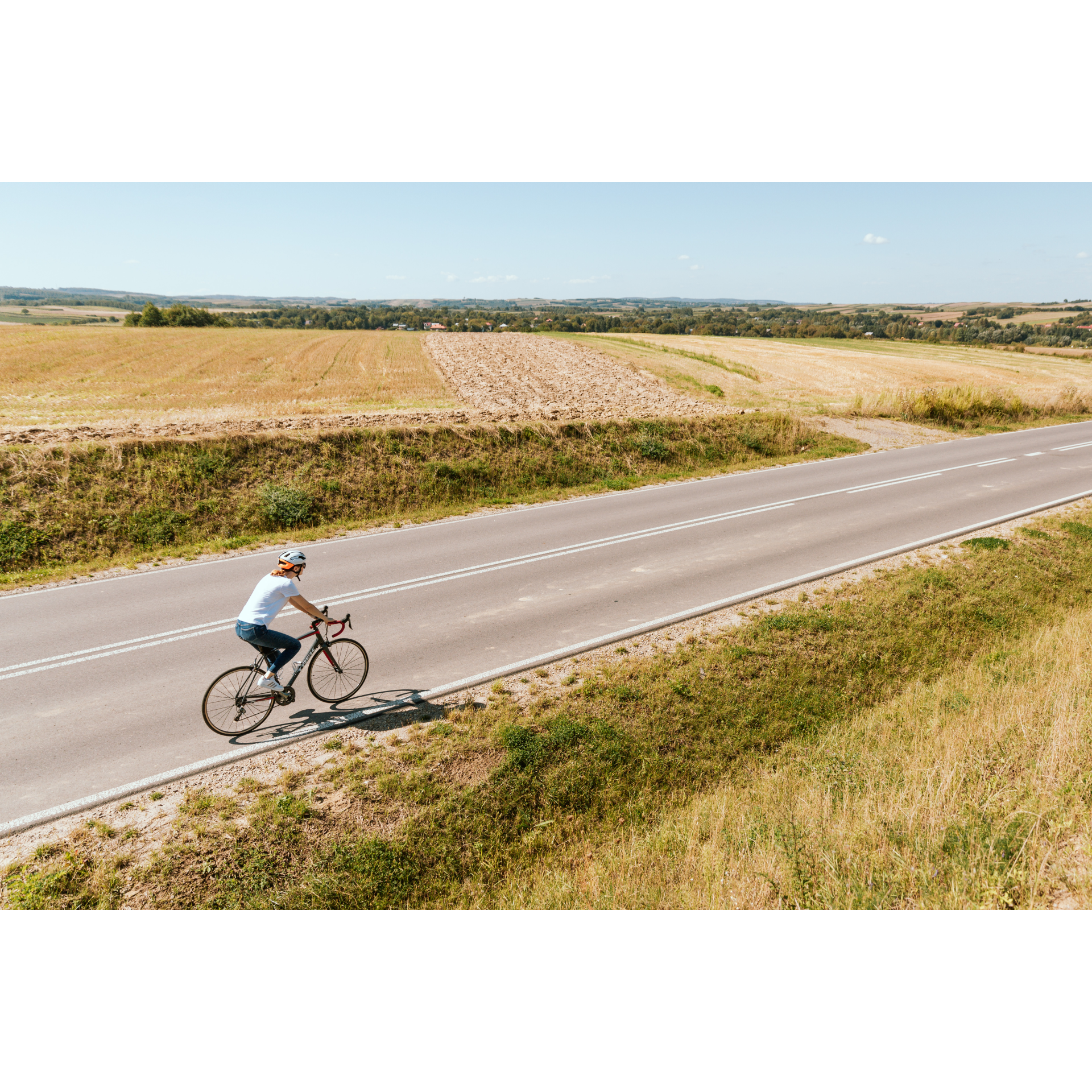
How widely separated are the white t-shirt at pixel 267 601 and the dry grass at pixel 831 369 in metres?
26.9

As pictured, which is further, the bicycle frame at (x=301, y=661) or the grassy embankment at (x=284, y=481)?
the grassy embankment at (x=284, y=481)

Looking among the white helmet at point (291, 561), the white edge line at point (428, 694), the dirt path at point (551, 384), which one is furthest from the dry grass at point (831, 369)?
the white helmet at point (291, 561)

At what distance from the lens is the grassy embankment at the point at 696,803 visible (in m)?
5.22

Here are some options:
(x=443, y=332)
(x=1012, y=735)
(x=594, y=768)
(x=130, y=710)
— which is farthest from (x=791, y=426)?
(x=443, y=332)

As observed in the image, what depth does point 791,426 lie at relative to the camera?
962 inches

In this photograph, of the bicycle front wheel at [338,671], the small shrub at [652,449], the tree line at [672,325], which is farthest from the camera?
the tree line at [672,325]

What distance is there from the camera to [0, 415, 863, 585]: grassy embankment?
13.2 metres

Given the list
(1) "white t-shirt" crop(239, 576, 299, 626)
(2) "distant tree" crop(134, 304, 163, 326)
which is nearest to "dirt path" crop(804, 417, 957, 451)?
(1) "white t-shirt" crop(239, 576, 299, 626)

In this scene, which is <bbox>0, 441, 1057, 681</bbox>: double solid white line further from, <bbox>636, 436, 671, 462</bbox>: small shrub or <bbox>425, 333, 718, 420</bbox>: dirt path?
<bbox>425, 333, 718, 420</bbox>: dirt path

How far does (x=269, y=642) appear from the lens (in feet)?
24.2

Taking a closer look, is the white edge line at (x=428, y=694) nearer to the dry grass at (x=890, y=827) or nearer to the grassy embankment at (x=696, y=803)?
the grassy embankment at (x=696, y=803)

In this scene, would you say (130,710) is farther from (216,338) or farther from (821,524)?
(216,338)

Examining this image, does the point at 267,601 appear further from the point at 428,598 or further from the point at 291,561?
the point at 428,598

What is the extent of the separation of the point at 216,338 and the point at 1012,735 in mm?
58188
